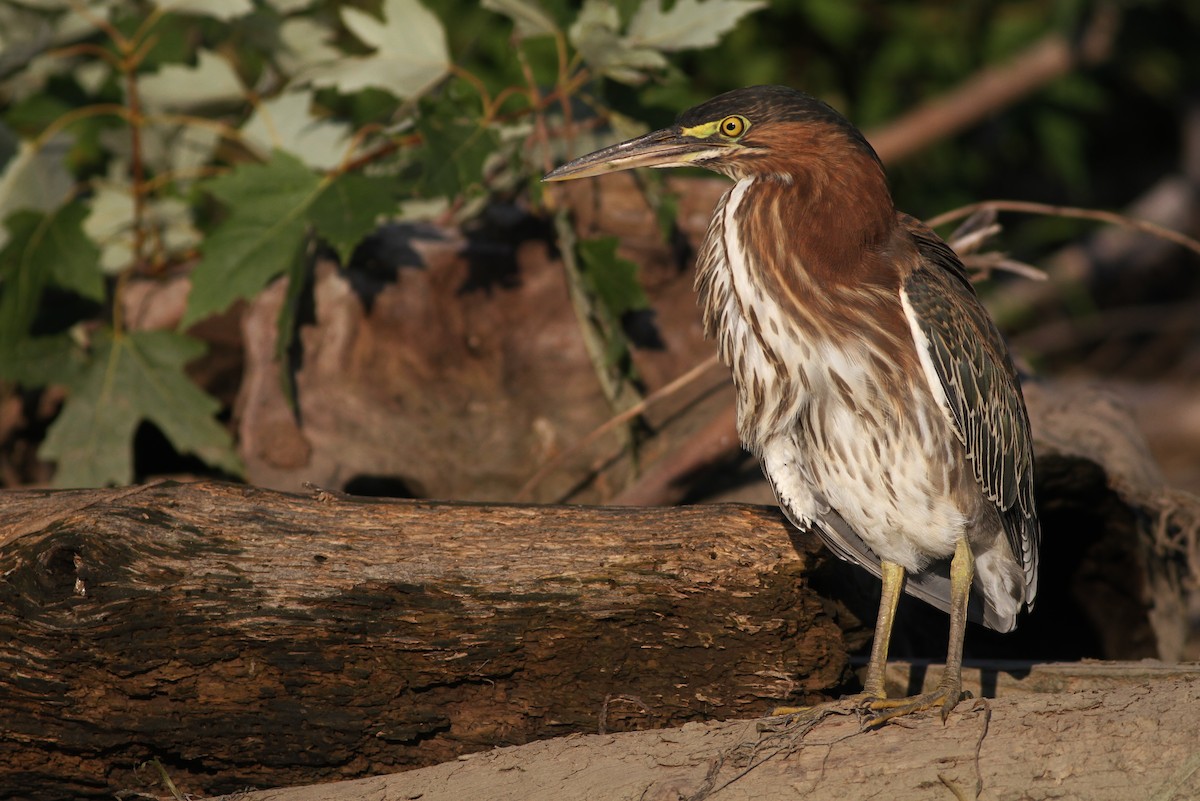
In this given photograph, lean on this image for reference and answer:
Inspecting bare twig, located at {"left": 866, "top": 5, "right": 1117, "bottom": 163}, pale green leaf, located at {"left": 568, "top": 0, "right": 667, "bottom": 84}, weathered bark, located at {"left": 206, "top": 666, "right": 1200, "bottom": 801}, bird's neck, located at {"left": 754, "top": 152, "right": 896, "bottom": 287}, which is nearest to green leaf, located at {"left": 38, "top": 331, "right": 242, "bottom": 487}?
pale green leaf, located at {"left": 568, "top": 0, "right": 667, "bottom": 84}

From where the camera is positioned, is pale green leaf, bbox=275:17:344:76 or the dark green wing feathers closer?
the dark green wing feathers

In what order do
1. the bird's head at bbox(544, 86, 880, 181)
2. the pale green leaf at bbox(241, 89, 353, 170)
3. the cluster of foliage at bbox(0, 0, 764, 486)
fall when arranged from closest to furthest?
the bird's head at bbox(544, 86, 880, 181) → the cluster of foliage at bbox(0, 0, 764, 486) → the pale green leaf at bbox(241, 89, 353, 170)

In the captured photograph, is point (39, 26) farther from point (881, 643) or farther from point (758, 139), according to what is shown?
point (881, 643)

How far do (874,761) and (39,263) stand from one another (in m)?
3.33

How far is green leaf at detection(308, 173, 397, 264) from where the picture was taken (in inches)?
164

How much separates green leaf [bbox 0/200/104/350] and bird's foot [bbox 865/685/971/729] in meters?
3.01

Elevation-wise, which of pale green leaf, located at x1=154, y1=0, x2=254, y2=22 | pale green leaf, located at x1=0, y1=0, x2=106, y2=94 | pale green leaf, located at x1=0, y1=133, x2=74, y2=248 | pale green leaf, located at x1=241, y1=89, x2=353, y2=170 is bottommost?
pale green leaf, located at x1=0, y1=133, x2=74, y2=248

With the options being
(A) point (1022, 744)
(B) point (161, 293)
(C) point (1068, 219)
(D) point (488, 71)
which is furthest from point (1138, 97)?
(A) point (1022, 744)

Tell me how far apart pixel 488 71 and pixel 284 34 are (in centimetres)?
162

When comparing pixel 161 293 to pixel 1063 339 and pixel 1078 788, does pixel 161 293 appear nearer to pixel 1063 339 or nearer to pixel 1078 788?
pixel 1078 788

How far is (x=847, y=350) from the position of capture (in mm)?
2908

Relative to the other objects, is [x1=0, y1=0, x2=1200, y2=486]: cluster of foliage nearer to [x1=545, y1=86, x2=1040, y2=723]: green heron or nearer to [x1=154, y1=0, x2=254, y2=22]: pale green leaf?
[x1=154, y1=0, x2=254, y2=22]: pale green leaf

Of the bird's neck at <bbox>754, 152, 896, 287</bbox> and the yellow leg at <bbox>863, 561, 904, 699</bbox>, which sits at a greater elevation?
the bird's neck at <bbox>754, 152, 896, 287</bbox>

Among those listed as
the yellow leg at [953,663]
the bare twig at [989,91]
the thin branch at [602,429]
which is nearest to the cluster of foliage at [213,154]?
the thin branch at [602,429]
